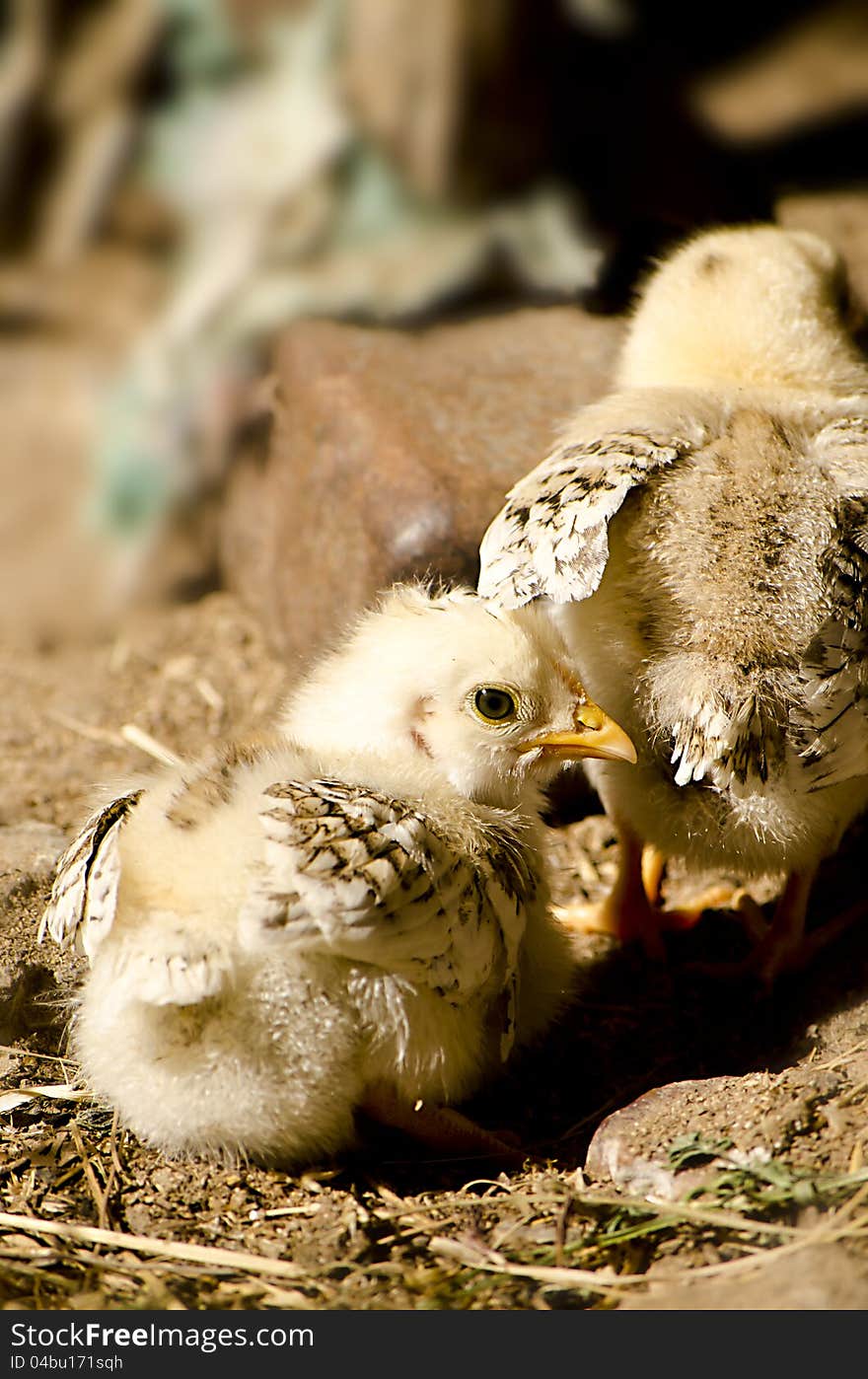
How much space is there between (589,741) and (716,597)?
1.22 feet

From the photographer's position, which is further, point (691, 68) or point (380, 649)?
point (691, 68)

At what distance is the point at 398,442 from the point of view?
3.60 m

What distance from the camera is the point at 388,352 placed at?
160 inches

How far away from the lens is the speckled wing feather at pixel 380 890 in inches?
89.7

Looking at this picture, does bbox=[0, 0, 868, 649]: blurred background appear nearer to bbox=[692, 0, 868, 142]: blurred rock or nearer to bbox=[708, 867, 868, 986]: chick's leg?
bbox=[692, 0, 868, 142]: blurred rock

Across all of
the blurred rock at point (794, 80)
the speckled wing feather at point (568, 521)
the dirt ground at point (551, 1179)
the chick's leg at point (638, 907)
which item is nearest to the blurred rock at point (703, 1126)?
the dirt ground at point (551, 1179)

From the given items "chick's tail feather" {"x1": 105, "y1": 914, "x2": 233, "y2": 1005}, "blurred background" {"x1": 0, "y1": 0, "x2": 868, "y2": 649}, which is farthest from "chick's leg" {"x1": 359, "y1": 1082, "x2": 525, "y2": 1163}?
"blurred background" {"x1": 0, "y1": 0, "x2": 868, "y2": 649}

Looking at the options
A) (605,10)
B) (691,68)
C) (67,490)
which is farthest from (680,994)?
(691,68)

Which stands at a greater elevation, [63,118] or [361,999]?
[63,118]

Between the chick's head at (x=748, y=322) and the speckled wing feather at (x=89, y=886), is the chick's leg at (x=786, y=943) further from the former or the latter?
the speckled wing feather at (x=89, y=886)

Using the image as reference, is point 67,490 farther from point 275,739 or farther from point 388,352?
point 275,739

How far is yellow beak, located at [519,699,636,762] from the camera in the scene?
2.66m

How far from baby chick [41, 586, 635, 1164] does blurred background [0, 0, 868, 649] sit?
72cm

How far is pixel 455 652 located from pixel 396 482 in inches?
37.1
